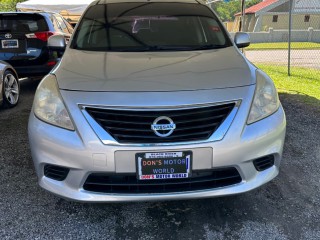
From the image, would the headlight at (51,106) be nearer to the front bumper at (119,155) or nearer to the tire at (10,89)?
the front bumper at (119,155)

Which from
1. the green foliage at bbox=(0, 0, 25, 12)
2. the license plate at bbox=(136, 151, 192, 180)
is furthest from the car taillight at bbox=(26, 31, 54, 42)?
the green foliage at bbox=(0, 0, 25, 12)

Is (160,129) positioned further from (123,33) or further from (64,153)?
(123,33)

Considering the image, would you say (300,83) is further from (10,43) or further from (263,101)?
(10,43)

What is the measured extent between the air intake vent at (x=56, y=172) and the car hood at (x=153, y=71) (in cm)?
53

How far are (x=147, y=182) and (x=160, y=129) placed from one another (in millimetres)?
348

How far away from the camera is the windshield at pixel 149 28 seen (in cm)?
321


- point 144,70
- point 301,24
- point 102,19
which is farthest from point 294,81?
point 301,24

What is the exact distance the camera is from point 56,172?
2223 millimetres

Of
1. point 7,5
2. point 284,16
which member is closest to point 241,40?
point 7,5

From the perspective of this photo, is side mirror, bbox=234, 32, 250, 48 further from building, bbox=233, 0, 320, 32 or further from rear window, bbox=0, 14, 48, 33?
building, bbox=233, 0, 320, 32

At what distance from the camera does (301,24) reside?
112 ft

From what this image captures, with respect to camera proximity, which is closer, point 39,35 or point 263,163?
point 263,163

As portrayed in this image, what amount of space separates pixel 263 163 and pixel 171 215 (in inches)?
30.7

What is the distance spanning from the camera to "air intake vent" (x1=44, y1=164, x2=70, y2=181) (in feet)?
7.15
